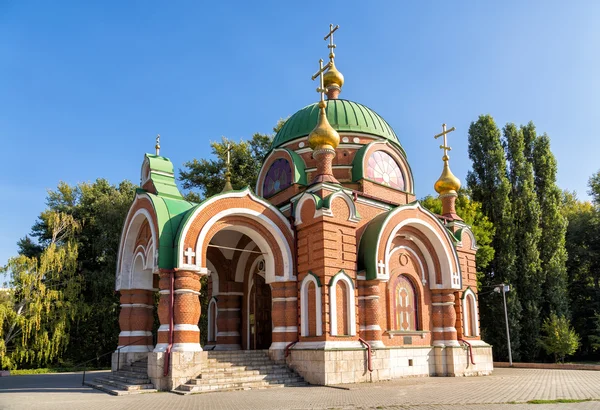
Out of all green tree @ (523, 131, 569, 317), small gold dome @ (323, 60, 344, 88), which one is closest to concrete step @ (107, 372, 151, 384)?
small gold dome @ (323, 60, 344, 88)

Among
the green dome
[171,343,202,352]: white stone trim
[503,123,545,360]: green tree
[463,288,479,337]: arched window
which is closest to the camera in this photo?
[171,343,202,352]: white stone trim

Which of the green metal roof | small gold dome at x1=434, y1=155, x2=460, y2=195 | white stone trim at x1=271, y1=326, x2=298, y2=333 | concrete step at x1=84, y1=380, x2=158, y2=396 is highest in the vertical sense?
small gold dome at x1=434, y1=155, x2=460, y2=195

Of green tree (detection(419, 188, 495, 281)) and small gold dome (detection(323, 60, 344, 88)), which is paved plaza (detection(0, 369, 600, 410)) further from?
small gold dome (detection(323, 60, 344, 88))

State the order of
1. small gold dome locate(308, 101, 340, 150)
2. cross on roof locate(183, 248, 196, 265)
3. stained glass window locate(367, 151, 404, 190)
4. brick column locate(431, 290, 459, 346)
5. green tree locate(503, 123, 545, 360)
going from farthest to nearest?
green tree locate(503, 123, 545, 360) → stained glass window locate(367, 151, 404, 190) → brick column locate(431, 290, 459, 346) → small gold dome locate(308, 101, 340, 150) → cross on roof locate(183, 248, 196, 265)

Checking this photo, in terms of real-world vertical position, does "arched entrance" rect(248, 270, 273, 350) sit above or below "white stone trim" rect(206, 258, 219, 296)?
below

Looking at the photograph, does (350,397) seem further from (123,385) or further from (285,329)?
(123,385)

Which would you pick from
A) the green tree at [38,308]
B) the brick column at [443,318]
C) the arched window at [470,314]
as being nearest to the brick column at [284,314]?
the brick column at [443,318]

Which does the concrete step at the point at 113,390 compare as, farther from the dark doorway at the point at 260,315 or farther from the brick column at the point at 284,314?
the dark doorway at the point at 260,315

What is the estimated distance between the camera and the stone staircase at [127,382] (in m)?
10.4

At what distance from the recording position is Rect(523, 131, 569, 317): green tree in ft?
73.1

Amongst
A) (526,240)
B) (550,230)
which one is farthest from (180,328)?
(550,230)

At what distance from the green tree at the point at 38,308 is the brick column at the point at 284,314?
11678 mm

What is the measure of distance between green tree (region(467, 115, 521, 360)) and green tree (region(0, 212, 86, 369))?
18.2 metres

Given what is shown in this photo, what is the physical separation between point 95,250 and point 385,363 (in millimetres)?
16866
